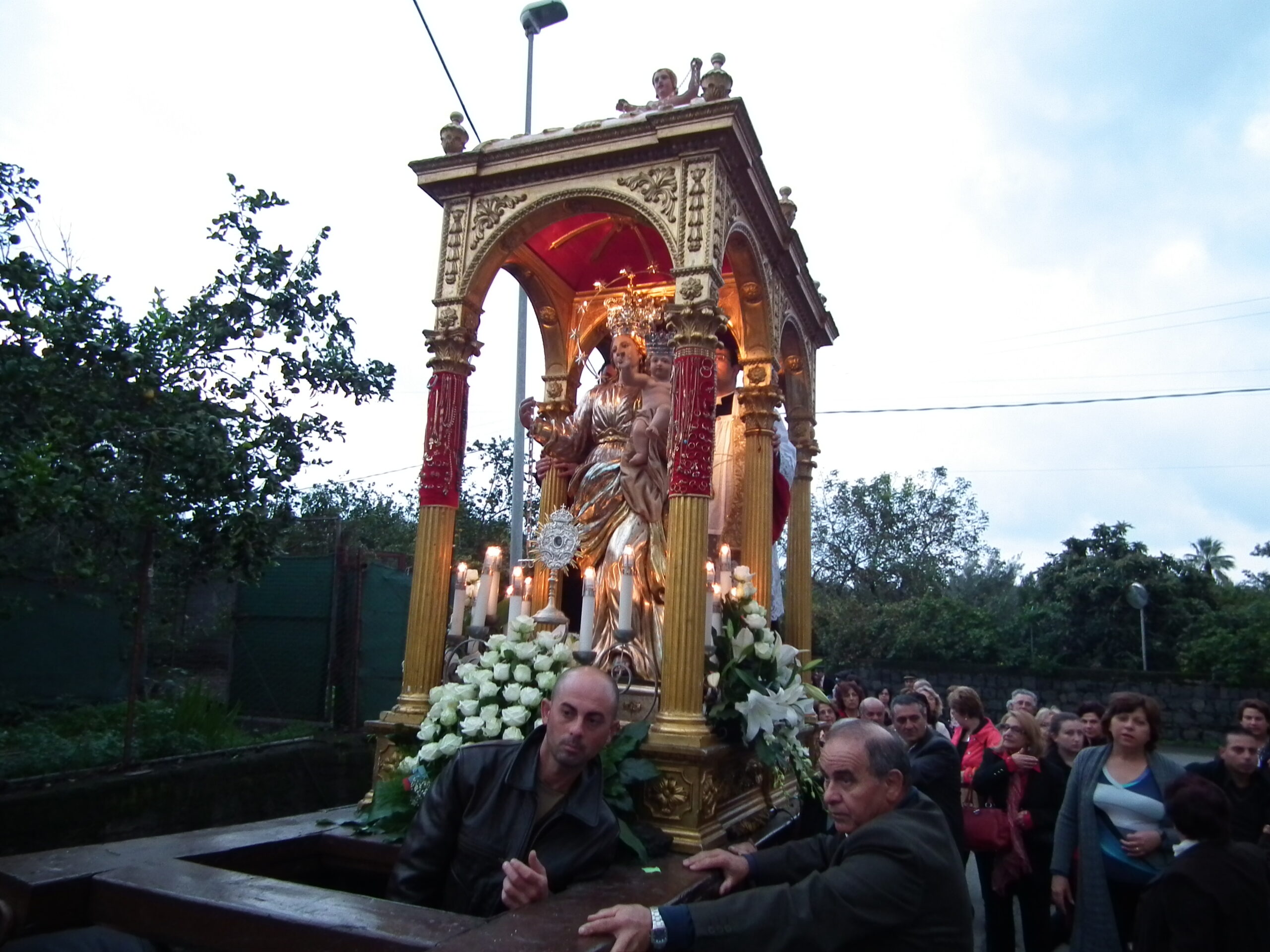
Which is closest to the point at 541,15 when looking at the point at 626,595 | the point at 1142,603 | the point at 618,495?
the point at 618,495

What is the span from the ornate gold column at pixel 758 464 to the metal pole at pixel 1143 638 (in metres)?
17.6

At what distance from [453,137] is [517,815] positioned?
4.39 metres

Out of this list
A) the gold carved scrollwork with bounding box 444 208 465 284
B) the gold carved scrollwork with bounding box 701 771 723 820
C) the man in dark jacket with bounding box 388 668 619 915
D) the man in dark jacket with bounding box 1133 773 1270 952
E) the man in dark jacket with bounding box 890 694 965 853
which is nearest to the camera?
the man in dark jacket with bounding box 1133 773 1270 952

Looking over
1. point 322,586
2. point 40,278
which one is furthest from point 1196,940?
point 322,586

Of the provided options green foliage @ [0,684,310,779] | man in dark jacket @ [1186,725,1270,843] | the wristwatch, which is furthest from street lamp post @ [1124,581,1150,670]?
the wristwatch

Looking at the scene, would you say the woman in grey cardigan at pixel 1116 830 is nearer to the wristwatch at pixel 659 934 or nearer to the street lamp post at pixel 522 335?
the wristwatch at pixel 659 934

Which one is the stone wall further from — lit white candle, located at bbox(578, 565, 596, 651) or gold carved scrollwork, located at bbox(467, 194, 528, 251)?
gold carved scrollwork, located at bbox(467, 194, 528, 251)

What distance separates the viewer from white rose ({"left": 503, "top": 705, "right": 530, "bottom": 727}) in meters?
4.06

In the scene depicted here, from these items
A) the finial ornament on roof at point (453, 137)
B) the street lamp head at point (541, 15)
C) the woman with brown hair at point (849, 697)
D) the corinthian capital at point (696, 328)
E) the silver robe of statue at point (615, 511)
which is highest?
the street lamp head at point (541, 15)

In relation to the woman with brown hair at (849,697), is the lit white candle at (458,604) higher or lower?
higher

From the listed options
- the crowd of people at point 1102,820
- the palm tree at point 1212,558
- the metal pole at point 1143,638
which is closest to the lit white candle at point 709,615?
the crowd of people at point 1102,820

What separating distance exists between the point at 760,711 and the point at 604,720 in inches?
64.5

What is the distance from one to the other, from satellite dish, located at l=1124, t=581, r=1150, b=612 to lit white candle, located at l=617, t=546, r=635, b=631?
18604 mm

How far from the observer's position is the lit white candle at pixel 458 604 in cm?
529
